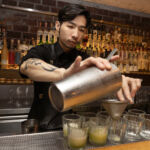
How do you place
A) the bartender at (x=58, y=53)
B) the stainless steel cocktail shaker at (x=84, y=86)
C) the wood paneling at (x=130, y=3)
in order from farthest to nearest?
1. the wood paneling at (x=130, y=3)
2. the bartender at (x=58, y=53)
3. the stainless steel cocktail shaker at (x=84, y=86)

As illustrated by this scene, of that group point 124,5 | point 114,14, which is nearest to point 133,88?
point 124,5

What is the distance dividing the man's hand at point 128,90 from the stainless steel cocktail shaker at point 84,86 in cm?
14

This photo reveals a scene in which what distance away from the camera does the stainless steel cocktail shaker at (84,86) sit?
2.01 ft

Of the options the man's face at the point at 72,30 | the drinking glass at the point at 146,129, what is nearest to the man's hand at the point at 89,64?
the drinking glass at the point at 146,129

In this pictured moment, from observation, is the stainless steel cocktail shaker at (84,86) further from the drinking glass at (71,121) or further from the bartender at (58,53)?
the bartender at (58,53)

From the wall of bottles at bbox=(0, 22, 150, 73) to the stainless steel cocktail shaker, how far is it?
2.07 meters

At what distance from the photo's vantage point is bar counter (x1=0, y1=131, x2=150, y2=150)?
81 cm

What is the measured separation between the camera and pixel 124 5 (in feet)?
7.86

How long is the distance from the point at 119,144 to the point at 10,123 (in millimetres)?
1868

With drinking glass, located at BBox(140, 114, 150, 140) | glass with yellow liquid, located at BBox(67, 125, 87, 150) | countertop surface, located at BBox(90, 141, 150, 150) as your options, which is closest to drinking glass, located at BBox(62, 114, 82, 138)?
glass with yellow liquid, located at BBox(67, 125, 87, 150)

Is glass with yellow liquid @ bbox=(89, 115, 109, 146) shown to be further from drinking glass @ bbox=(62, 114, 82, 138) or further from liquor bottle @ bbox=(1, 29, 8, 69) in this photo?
liquor bottle @ bbox=(1, 29, 8, 69)

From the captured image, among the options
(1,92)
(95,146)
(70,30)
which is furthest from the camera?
(1,92)

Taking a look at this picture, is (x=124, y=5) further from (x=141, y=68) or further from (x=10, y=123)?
(x=10, y=123)

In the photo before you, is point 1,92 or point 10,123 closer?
point 10,123
